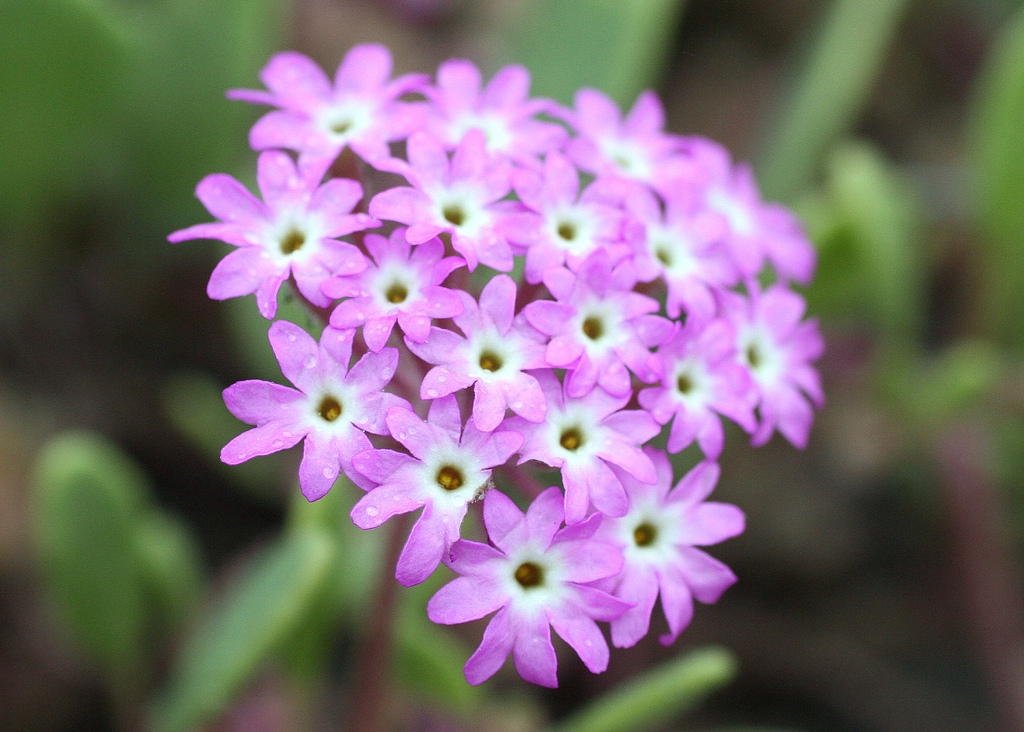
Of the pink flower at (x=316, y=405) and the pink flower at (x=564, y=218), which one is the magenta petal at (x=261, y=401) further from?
the pink flower at (x=564, y=218)

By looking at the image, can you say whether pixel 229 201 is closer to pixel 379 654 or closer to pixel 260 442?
pixel 260 442

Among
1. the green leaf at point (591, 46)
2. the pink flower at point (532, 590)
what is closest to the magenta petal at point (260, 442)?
the pink flower at point (532, 590)

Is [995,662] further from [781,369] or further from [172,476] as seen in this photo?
[172,476]

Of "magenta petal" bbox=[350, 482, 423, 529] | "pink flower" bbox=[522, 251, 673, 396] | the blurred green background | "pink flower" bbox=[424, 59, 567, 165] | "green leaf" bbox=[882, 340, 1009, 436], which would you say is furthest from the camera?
"green leaf" bbox=[882, 340, 1009, 436]

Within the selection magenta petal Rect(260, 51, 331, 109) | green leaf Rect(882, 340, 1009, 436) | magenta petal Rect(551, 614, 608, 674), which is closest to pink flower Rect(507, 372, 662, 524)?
magenta petal Rect(551, 614, 608, 674)

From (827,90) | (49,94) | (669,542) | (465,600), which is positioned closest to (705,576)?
(669,542)

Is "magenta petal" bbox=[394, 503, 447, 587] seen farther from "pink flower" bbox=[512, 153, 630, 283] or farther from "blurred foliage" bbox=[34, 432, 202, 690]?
"blurred foliage" bbox=[34, 432, 202, 690]
